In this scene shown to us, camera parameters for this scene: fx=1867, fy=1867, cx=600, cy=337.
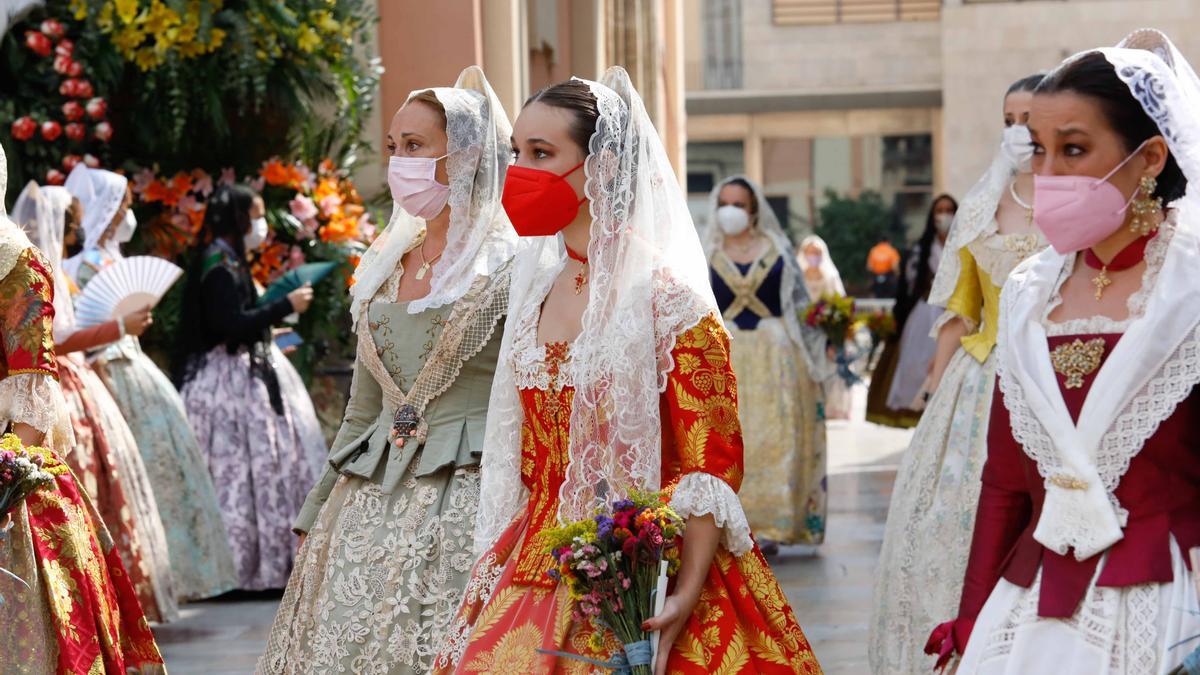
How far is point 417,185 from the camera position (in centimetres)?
486

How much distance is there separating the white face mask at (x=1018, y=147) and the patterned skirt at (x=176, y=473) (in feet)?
12.8

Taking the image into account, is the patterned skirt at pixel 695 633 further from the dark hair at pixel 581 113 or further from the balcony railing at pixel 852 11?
the balcony railing at pixel 852 11

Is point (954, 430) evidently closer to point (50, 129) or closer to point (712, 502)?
point (712, 502)

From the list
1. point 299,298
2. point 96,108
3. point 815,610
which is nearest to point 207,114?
point 96,108

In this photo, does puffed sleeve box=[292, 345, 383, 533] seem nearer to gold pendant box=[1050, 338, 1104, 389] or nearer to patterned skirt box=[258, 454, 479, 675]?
patterned skirt box=[258, 454, 479, 675]

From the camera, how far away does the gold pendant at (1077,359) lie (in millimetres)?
3094

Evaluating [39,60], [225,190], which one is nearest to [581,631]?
[225,190]

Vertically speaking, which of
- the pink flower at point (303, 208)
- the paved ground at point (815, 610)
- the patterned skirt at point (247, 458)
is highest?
the pink flower at point (303, 208)

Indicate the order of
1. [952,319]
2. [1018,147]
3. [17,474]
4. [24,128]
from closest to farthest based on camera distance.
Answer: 1. [17,474]
2. [1018,147]
3. [952,319]
4. [24,128]

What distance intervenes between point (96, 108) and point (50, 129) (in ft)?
0.81

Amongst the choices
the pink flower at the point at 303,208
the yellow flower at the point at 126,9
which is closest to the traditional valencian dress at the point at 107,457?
the yellow flower at the point at 126,9

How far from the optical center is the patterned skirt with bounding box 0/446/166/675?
15.2 feet

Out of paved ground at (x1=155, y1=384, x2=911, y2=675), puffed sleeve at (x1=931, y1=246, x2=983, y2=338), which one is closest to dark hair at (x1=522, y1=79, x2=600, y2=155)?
puffed sleeve at (x1=931, y1=246, x2=983, y2=338)

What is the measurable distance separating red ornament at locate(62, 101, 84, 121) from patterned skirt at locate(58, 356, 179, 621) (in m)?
1.63
